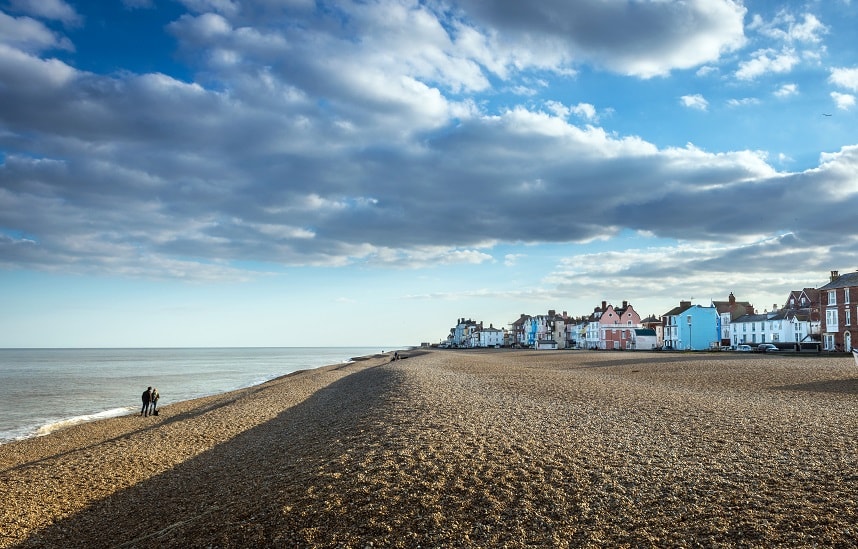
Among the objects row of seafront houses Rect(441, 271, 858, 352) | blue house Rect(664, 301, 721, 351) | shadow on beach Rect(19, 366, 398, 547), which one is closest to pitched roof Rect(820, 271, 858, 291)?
row of seafront houses Rect(441, 271, 858, 352)

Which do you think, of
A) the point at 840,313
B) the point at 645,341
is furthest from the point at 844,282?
the point at 645,341

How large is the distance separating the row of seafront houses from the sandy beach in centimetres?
4738

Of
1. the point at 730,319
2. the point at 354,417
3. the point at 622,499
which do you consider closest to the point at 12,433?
the point at 354,417

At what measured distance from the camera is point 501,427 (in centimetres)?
1543

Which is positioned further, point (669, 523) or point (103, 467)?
point (103, 467)

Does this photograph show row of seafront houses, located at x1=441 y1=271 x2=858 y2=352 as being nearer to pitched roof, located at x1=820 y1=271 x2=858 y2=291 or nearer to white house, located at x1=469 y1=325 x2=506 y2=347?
pitched roof, located at x1=820 y1=271 x2=858 y2=291

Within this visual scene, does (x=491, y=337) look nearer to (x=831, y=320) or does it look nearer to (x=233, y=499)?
(x=831, y=320)

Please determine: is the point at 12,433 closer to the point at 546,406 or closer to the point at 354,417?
the point at 354,417

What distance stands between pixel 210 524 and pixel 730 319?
357ft

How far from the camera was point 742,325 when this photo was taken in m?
96.1

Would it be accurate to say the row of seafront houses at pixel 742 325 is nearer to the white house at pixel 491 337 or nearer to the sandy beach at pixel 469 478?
the sandy beach at pixel 469 478

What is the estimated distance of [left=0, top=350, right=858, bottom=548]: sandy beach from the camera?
27.4 feet

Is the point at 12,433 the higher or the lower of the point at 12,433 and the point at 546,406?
the lower

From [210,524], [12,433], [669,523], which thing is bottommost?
[12,433]
